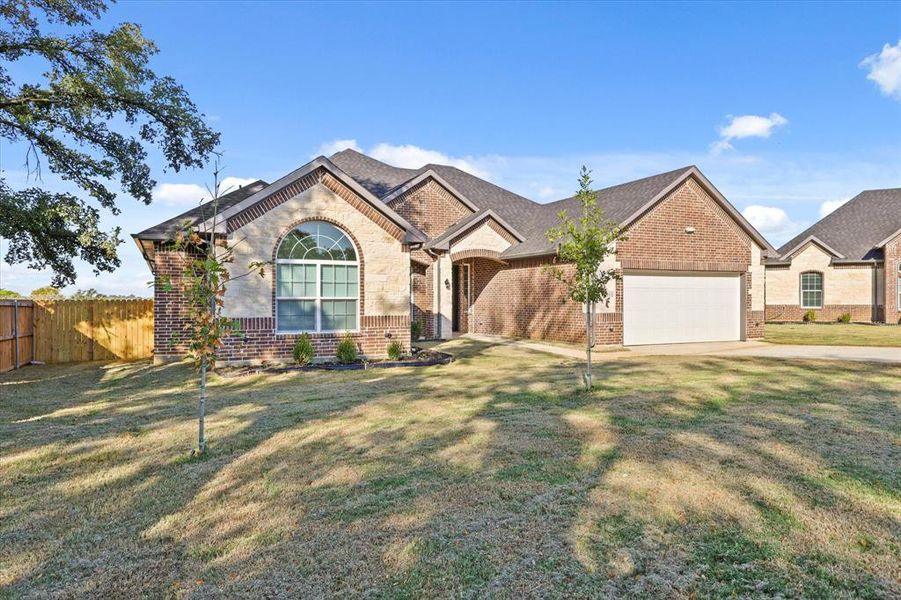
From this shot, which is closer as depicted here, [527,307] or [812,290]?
[527,307]

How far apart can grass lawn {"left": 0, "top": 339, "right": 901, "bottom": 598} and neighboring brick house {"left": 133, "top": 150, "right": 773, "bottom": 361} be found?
4.71 meters

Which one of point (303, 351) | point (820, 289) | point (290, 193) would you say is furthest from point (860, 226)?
point (303, 351)

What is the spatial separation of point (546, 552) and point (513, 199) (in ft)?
80.9

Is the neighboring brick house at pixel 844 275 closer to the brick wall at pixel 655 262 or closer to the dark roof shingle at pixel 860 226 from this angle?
the dark roof shingle at pixel 860 226

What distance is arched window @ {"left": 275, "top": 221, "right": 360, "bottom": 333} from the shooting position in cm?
1316

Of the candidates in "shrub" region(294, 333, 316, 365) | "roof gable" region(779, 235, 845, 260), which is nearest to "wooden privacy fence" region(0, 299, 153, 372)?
"shrub" region(294, 333, 316, 365)

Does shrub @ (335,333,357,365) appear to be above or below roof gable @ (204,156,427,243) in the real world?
below

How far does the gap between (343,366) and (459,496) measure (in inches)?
327

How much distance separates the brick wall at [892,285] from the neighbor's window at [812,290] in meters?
2.96

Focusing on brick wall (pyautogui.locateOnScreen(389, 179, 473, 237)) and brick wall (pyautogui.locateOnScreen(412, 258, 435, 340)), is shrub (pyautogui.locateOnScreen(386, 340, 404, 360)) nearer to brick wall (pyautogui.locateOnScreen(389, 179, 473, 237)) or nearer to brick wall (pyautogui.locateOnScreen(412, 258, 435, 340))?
brick wall (pyautogui.locateOnScreen(412, 258, 435, 340))

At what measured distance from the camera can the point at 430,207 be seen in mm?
23000

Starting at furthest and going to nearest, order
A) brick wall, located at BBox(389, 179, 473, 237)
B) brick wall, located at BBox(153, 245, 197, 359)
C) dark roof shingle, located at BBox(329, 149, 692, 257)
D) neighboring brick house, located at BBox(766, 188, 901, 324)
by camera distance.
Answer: neighboring brick house, located at BBox(766, 188, 901, 324)
brick wall, located at BBox(389, 179, 473, 237)
dark roof shingle, located at BBox(329, 149, 692, 257)
brick wall, located at BBox(153, 245, 197, 359)

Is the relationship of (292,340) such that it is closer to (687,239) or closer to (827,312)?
(687,239)

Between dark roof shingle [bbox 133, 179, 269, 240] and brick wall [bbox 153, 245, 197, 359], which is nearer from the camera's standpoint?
dark roof shingle [bbox 133, 179, 269, 240]
